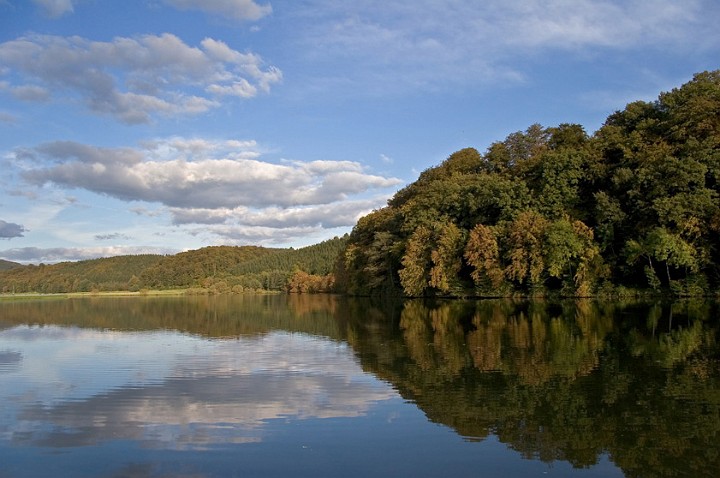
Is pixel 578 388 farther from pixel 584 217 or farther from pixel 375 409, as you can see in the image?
pixel 584 217

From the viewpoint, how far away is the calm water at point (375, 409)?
312 inches

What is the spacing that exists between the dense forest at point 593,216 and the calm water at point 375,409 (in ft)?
94.9

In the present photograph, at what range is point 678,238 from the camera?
149 feet

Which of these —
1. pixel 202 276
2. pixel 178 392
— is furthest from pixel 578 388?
pixel 202 276

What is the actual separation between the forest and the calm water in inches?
1141

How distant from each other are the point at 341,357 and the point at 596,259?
40475 mm

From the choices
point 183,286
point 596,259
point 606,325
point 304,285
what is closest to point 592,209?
point 596,259

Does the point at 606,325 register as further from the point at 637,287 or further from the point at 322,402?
the point at 637,287

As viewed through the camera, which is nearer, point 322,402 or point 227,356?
point 322,402

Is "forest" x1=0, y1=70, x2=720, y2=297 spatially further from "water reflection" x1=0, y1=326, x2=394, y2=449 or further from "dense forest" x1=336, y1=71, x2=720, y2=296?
"water reflection" x1=0, y1=326, x2=394, y2=449

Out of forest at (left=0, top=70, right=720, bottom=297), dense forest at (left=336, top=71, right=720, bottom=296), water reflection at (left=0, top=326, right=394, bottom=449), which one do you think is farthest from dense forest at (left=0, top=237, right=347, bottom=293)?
water reflection at (left=0, top=326, right=394, bottom=449)

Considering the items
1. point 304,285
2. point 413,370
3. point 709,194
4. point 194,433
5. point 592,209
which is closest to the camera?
point 194,433

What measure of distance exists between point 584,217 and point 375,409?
50.4 m

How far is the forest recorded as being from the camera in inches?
1826
